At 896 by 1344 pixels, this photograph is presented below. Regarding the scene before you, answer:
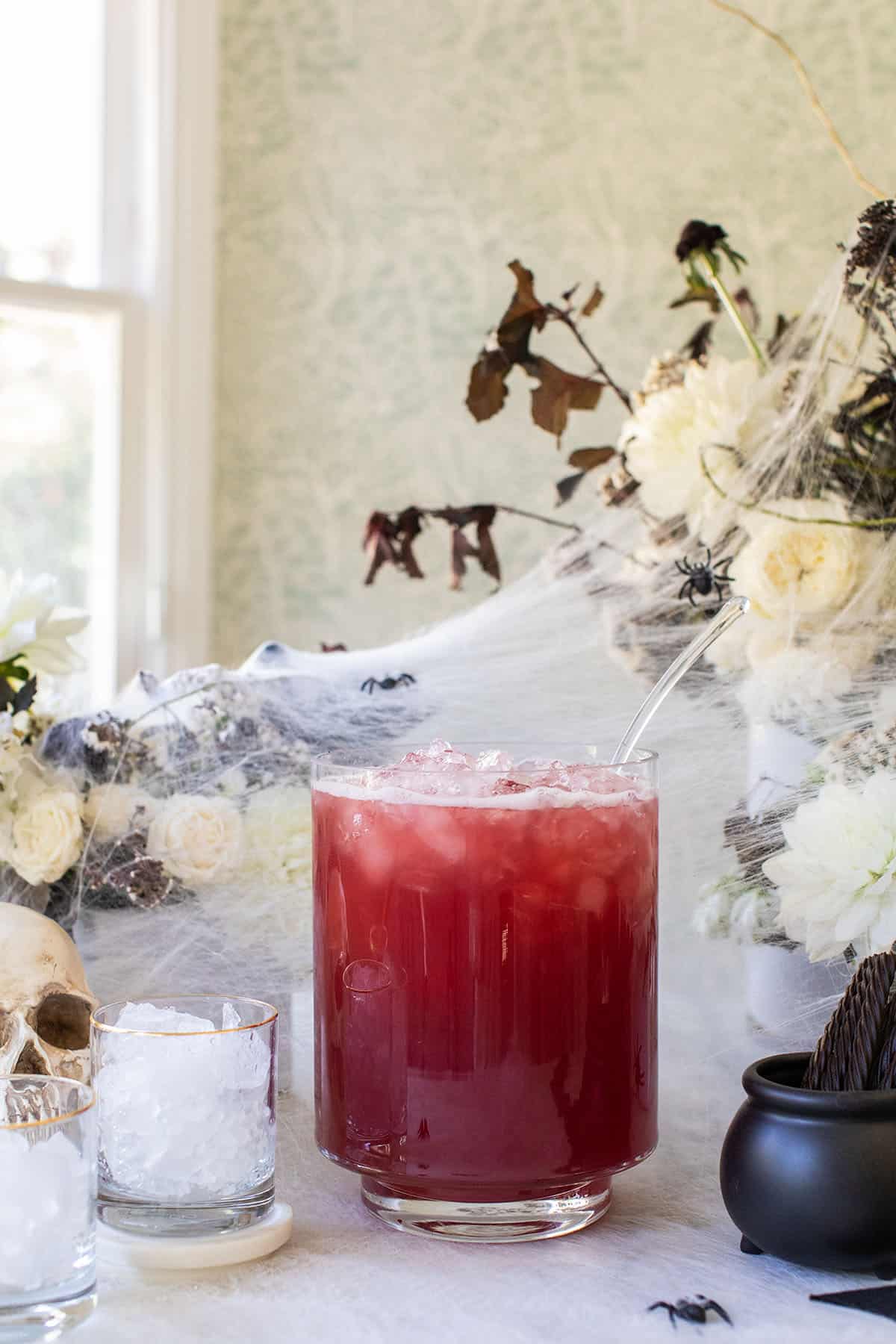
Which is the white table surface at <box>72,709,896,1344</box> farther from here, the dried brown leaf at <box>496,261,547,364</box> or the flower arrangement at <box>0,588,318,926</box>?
the dried brown leaf at <box>496,261,547,364</box>

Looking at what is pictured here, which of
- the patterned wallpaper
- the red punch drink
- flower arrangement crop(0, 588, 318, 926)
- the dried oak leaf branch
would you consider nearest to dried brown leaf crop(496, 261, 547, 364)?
the dried oak leaf branch

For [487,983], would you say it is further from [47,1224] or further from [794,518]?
[794,518]

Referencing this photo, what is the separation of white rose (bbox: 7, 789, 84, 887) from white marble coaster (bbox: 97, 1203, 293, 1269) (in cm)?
33

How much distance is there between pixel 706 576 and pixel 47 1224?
651mm

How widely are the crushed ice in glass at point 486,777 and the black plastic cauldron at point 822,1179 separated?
0.19 meters

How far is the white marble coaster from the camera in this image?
0.77 m

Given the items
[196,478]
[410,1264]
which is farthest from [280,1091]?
[196,478]

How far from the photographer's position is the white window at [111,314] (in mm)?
1913

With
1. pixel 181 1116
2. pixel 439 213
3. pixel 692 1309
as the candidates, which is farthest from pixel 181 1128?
pixel 439 213

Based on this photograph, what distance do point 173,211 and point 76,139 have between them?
16cm

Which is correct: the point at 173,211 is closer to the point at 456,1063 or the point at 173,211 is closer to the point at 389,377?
the point at 389,377

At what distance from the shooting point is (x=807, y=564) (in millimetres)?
1010

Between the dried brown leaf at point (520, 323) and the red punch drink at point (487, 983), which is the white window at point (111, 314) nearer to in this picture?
the dried brown leaf at point (520, 323)

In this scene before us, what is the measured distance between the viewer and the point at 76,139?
6.38 feet
